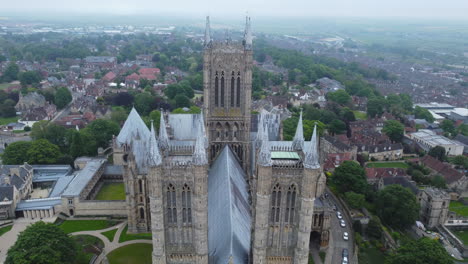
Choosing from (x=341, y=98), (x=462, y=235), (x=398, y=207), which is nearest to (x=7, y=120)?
(x=398, y=207)

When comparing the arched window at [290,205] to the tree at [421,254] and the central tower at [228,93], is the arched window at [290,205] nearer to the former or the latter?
the tree at [421,254]

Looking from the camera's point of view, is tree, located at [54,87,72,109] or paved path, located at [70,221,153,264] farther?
tree, located at [54,87,72,109]

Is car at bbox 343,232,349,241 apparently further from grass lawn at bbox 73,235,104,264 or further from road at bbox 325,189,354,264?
grass lawn at bbox 73,235,104,264

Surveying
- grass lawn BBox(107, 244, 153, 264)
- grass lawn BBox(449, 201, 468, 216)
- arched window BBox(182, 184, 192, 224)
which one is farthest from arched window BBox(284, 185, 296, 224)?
grass lawn BBox(449, 201, 468, 216)

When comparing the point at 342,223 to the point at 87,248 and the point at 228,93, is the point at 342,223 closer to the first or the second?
the point at 228,93

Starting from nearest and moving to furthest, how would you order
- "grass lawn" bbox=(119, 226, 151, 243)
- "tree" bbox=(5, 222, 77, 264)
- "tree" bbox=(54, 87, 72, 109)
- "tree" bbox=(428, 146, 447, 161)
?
1. "tree" bbox=(5, 222, 77, 264)
2. "grass lawn" bbox=(119, 226, 151, 243)
3. "tree" bbox=(428, 146, 447, 161)
4. "tree" bbox=(54, 87, 72, 109)

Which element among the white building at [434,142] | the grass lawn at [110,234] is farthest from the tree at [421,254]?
the white building at [434,142]
